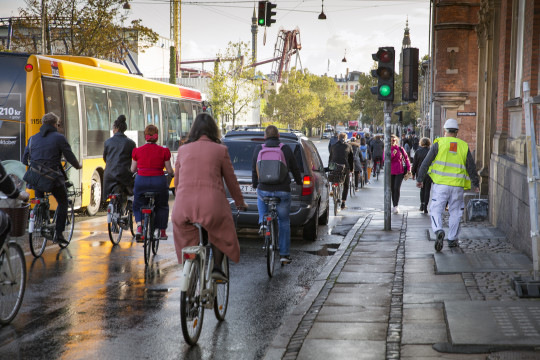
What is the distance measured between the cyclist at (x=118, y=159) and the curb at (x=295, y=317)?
3252 mm

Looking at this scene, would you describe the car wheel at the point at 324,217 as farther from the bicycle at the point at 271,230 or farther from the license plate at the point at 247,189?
the bicycle at the point at 271,230

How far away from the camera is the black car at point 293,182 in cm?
1205

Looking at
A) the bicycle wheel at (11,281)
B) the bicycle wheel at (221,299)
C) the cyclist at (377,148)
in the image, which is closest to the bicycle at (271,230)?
the bicycle wheel at (221,299)

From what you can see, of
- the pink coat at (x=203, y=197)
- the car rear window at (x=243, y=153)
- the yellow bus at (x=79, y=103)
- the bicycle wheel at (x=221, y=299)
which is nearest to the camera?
the pink coat at (x=203, y=197)

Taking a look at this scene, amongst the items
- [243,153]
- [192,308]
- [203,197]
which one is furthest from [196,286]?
[243,153]

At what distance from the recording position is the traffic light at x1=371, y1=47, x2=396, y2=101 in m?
14.0

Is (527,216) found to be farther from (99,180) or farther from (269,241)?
(99,180)

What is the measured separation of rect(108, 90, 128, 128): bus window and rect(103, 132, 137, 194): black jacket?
5796 millimetres

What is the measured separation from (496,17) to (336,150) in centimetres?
468

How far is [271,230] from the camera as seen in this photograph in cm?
945

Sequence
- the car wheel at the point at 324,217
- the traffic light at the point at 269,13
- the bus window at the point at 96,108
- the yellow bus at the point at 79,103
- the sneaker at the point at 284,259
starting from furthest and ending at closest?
1. the traffic light at the point at 269,13
2. the bus window at the point at 96,108
3. the car wheel at the point at 324,217
4. the yellow bus at the point at 79,103
5. the sneaker at the point at 284,259

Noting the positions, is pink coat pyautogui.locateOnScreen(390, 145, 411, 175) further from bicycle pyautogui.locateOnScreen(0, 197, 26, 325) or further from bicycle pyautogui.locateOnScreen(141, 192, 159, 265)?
bicycle pyautogui.locateOnScreen(0, 197, 26, 325)

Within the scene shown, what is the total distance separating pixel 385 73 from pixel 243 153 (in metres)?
3.24

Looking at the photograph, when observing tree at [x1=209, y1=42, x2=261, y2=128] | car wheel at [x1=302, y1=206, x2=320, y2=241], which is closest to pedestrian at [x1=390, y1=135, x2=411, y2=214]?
car wheel at [x1=302, y1=206, x2=320, y2=241]
